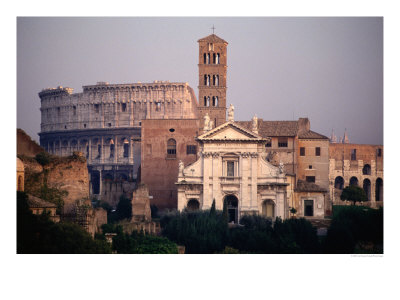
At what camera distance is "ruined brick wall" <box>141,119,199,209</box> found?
2138 inches

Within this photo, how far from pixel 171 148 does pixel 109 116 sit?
125 feet

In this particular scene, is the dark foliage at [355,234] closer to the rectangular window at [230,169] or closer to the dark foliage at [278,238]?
the dark foliage at [278,238]

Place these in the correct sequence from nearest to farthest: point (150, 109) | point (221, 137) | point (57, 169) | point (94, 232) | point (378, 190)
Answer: point (94, 232) → point (57, 169) → point (221, 137) → point (378, 190) → point (150, 109)

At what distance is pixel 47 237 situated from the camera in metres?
33.6

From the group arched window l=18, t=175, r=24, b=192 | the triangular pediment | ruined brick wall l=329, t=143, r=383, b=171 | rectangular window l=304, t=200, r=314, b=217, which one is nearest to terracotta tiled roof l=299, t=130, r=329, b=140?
rectangular window l=304, t=200, r=314, b=217

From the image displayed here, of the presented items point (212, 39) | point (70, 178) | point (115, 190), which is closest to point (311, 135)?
point (212, 39)

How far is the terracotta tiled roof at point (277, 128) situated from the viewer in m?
57.3

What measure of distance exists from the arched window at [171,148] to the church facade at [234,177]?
466 cm

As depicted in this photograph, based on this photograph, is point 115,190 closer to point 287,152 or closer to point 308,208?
point 287,152

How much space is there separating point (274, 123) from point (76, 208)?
66.6 feet

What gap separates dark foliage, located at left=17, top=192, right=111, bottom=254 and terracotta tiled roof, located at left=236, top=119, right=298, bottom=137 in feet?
77.2

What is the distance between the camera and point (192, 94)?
306ft
